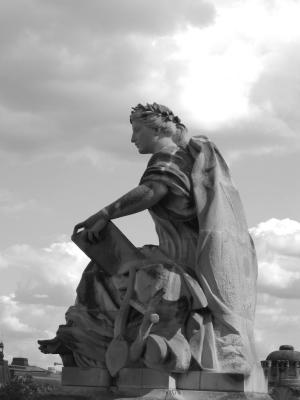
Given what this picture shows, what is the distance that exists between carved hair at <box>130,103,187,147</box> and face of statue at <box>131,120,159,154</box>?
6cm

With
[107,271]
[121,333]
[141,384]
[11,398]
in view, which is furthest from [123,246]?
[11,398]

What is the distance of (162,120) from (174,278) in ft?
7.97

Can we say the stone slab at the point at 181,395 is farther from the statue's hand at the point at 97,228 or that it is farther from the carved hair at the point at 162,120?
the carved hair at the point at 162,120

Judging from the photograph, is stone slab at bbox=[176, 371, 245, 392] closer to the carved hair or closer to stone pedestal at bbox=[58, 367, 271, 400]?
stone pedestal at bbox=[58, 367, 271, 400]

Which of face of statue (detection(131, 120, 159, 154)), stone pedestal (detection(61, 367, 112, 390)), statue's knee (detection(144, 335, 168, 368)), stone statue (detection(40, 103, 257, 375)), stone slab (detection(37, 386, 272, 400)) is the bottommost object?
stone slab (detection(37, 386, 272, 400))

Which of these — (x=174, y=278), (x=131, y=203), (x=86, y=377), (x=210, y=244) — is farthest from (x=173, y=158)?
(x=86, y=377)

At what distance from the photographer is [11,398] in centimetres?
1603

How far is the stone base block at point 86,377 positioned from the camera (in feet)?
40.5

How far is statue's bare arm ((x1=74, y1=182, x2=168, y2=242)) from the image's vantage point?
493 inches

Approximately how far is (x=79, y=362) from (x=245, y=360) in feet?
7.92

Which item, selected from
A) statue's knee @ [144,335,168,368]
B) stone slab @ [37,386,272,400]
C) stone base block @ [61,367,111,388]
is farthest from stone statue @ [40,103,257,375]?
stone slab @ [37,386,272,400]

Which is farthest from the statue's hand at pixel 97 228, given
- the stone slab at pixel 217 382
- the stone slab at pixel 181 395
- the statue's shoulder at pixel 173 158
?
the stone slab at pixel 217 382

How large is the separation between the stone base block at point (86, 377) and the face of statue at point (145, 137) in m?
3.20

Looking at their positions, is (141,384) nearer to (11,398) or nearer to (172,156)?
(172,156)
